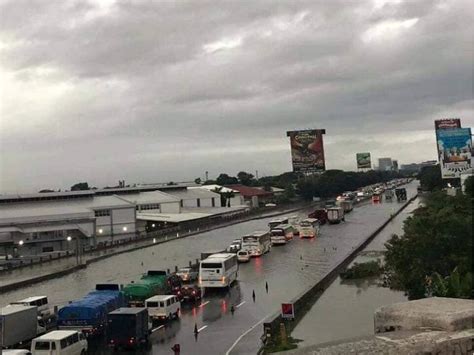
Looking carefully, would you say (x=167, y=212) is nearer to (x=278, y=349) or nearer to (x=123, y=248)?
(x=123, y=248)

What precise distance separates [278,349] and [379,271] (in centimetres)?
1671

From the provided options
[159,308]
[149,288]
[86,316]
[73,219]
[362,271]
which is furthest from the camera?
[73,219]

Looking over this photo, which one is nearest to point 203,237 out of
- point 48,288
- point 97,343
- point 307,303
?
point 48,288

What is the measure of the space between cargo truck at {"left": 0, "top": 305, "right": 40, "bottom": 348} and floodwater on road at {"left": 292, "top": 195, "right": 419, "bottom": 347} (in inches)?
367

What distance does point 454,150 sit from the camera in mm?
41094

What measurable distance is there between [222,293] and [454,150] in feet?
78.8

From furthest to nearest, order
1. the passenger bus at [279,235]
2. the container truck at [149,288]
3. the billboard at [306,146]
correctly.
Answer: the billboard at [306,146] < the passenger bus at [279,235] < the container truck at [149,288]

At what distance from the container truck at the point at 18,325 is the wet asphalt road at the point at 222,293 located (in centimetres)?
268

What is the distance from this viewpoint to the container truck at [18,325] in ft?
57.3

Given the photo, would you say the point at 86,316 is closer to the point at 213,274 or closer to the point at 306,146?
the point at 213,274

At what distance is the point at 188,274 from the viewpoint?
29359 millimetres

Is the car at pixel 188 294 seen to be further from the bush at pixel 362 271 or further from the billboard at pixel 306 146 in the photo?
the billboard at pixel 306 146

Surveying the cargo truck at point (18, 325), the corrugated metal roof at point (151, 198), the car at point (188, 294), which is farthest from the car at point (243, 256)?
the corrugated metal roof at point (151, 198)

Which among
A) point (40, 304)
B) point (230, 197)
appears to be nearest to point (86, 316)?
point (40, 304)
